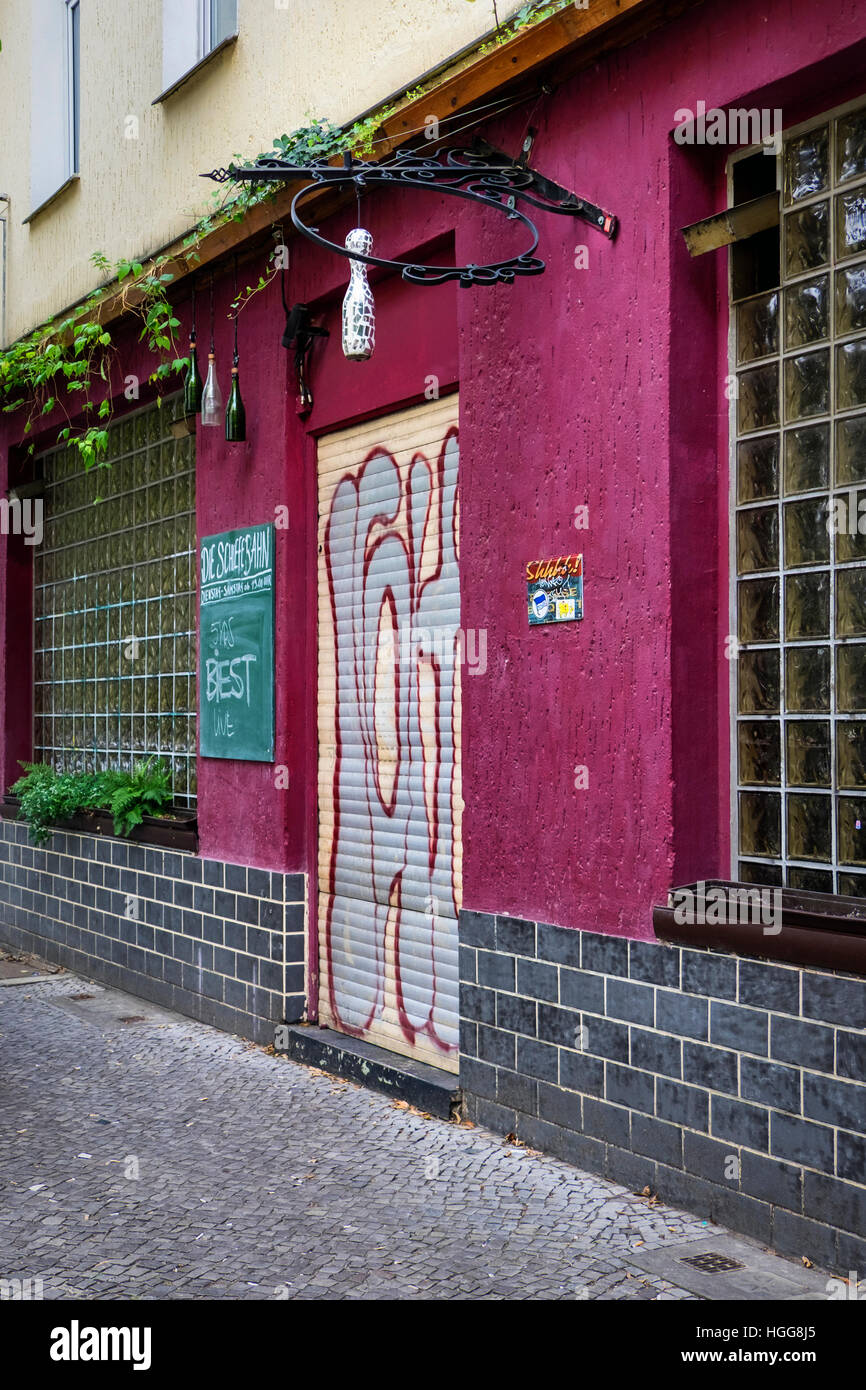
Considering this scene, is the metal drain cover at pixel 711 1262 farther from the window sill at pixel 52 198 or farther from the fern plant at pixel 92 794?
the window sill at pixel 52 198

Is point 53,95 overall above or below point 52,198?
above

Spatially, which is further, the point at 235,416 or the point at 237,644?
the point at 237,644

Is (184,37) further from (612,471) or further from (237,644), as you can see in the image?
(612,471)

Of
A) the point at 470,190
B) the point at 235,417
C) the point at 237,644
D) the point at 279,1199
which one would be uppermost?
the point at 470,190

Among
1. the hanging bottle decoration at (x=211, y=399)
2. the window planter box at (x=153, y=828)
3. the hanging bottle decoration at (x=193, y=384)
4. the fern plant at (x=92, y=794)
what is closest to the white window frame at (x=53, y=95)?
the hanging bottle decoration at (x=193, y=384)

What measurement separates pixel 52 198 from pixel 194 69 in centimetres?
280

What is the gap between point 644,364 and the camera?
211 inches

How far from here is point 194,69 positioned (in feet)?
28.3

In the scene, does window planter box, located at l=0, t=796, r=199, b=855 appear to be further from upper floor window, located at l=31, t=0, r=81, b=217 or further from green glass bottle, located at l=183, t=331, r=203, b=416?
upper floor window, located at l=31, t=0, r=81, b=217

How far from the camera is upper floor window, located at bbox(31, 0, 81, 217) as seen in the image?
11055mm

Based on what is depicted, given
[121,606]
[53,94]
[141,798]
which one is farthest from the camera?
[53,94]

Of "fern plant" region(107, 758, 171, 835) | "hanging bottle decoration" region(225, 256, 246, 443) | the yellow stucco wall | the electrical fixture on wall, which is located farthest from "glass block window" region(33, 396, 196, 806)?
the electrical fixture on wall

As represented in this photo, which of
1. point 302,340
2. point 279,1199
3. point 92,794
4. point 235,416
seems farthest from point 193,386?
point 279,1199
